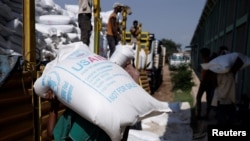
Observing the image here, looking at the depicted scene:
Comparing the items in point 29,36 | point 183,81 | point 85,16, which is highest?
point 85,16

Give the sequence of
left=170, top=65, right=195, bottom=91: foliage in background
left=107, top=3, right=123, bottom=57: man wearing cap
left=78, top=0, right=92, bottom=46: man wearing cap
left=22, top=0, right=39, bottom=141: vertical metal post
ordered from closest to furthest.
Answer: left=22, top=0, right=39, bottom=141: vertical metal post
left=78, top=0, right=92, bottom=46: man wearing cap
left=107, top=3, right=123, bottom=57: man wearing cap
left=170, top=65, right=195, bottom=91: foliage in background

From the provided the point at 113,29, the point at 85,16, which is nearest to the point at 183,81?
the point at 113,29

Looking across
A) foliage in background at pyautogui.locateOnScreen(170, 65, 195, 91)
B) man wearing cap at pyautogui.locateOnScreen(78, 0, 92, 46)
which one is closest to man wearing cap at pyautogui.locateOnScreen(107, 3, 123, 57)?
man wearing cap at pyautogui.locateOnScreen(78, 0, 92, 46)

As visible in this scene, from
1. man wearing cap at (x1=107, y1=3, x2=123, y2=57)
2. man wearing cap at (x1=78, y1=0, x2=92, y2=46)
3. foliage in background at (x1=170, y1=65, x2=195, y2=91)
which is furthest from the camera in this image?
foliage in background at (x1=170, y1=65, x2=195, y2=91)

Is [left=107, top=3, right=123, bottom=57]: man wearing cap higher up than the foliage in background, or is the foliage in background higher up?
[left=107, top=3, right=123, bottom=57]: man wearing cap

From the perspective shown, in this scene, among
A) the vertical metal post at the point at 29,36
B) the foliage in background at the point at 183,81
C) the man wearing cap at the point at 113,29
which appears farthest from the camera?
the foliage in background at the point at 183,81

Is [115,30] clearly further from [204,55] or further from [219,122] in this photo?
[219,122]

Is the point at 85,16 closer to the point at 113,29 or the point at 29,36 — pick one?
the point at 113,29

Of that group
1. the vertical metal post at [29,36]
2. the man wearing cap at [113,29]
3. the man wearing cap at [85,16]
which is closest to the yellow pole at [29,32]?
the vertical metal post at [29,36]

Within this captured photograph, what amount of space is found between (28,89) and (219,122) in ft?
12.3

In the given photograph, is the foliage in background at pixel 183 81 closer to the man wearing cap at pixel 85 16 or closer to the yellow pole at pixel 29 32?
the man wearing cap at pixel 85 16

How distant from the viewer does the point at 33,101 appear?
2.91m

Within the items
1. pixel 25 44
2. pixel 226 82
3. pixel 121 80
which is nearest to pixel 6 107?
pixel 25 44

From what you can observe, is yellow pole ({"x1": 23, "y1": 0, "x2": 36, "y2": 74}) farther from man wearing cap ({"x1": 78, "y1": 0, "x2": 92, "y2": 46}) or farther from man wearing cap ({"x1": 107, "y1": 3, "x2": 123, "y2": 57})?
man wearing cap ({"x1": 107, "y1": 3, "x2": 123, "y2": 57})
